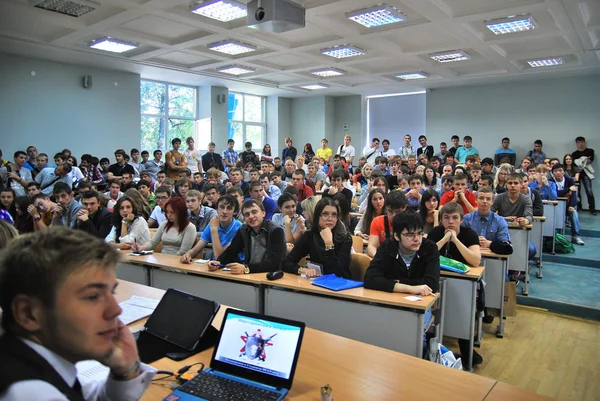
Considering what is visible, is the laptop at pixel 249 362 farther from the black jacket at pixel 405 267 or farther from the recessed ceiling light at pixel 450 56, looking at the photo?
the recessed ceiling light at pixel 450 56

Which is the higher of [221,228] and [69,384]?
[69,384]

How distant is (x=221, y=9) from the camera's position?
618cm

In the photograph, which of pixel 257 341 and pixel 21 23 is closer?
pixel 257 341

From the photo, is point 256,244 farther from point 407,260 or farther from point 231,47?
point 231,47

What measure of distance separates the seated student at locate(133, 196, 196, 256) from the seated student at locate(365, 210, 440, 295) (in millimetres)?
2011

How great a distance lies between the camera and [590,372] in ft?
10.6

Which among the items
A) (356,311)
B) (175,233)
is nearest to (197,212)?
(175,233)

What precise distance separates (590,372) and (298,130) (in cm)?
1307

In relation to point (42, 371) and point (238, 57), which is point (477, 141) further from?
point (42, 371)

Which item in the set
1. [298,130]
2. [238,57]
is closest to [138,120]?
[238,57]

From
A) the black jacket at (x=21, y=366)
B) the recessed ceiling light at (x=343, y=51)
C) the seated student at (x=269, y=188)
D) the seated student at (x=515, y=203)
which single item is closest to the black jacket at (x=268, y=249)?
the black jacket at (x=21, y=366)

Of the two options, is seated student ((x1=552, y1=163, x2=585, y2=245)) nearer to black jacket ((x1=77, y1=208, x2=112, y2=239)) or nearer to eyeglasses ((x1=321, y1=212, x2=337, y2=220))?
eyeglasses ((x1=321, y1=212, x2=337, y2=220))

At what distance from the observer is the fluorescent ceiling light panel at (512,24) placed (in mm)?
6336

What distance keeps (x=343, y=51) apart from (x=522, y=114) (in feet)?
19.9
